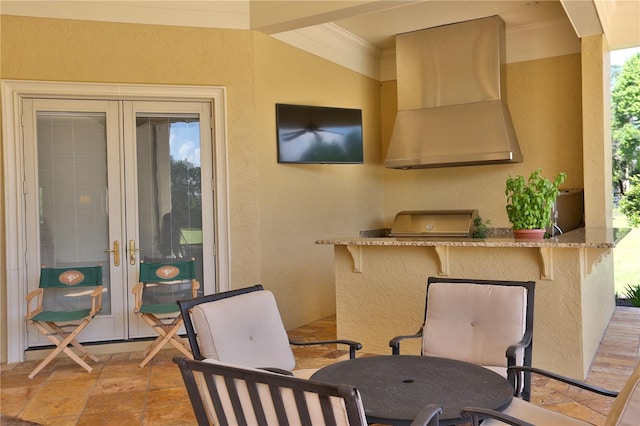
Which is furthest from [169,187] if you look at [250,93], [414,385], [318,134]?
[414,385]

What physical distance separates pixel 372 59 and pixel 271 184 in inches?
99.4

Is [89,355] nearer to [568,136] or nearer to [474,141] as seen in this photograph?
[474,141]

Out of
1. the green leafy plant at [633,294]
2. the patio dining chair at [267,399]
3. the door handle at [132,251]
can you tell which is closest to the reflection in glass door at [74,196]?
the door handle at [132,251]

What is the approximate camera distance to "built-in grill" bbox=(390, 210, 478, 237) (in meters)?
5.91

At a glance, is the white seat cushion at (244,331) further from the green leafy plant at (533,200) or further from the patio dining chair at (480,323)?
the green leafy plant at (533,200)

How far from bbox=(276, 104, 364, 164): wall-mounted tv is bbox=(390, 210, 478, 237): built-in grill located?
3.18 feet

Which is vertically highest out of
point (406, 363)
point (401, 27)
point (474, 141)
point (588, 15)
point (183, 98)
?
point (401, 27)

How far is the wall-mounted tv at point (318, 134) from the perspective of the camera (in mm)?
5293

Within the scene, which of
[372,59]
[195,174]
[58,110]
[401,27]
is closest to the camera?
[58,110]

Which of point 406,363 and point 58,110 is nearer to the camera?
point 406,363

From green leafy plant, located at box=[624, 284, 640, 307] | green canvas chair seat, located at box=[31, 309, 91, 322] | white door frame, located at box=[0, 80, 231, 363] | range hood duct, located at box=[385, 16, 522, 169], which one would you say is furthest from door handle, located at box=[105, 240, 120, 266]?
green leafy plant, located at box=[624, 284, 640, 307]

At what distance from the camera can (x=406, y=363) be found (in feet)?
7.54

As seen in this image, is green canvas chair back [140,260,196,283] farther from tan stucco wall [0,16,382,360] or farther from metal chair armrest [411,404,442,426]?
metal chair armrest [411,404,442,426]

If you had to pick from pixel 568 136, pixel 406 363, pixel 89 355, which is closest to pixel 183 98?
pixel 89 355
